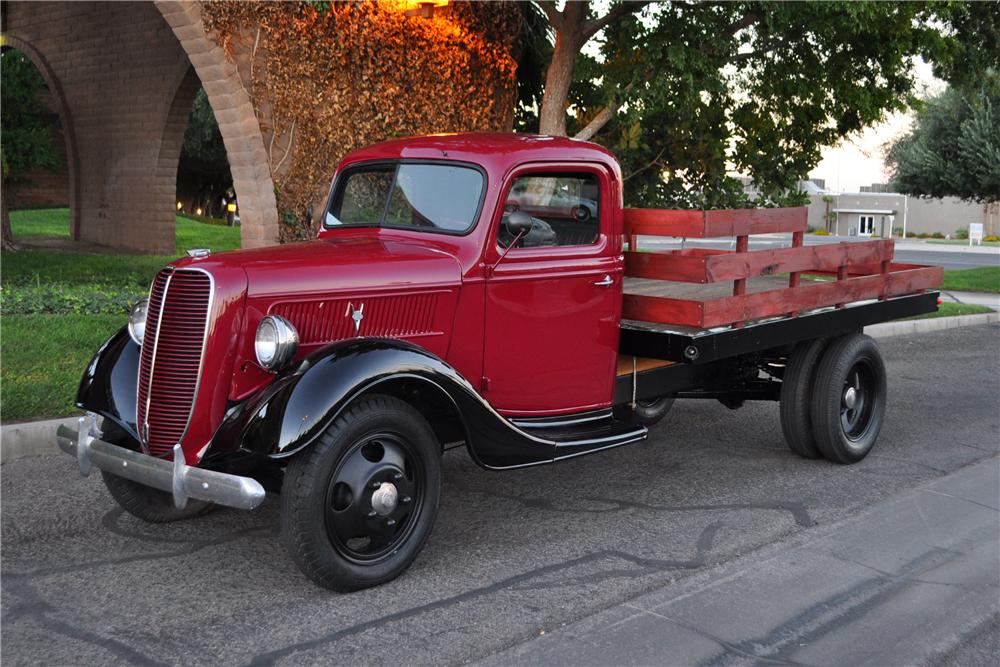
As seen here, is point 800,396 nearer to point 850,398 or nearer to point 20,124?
point 850,398

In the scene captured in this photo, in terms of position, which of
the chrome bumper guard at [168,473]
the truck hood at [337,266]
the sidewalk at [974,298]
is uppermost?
the truck hood at [337,266]

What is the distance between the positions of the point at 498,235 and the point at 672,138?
306 inches

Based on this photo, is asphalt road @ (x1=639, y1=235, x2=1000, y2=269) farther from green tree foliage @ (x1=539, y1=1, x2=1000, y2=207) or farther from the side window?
Answer: the side window

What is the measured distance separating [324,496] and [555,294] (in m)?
1.66

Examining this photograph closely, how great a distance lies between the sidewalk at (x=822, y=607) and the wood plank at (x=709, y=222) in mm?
1637

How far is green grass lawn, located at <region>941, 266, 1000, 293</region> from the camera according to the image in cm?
1809

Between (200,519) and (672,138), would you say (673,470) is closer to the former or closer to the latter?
(200,519)

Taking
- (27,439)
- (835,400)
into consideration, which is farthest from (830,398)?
(27,439)

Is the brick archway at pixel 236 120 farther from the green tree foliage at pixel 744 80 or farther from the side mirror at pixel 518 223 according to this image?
the side mirror at pixel 518 223

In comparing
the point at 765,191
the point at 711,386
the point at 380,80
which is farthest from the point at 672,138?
the point at 711,386

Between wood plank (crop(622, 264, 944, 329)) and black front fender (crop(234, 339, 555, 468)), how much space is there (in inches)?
51.5

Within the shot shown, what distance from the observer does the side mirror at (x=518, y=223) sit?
4.64 m

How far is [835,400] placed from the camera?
6.01 m

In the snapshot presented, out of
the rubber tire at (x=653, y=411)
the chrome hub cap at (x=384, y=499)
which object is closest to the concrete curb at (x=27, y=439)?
the chrome hub cap at (x=384, y=499)
